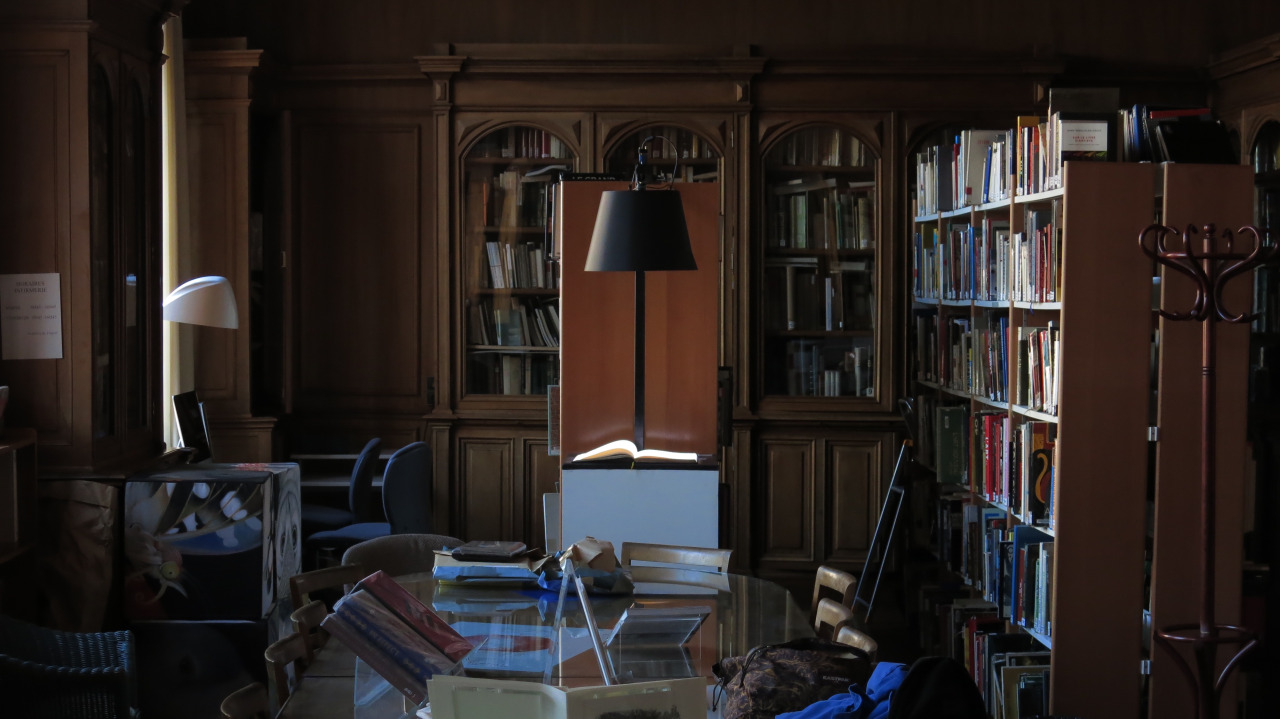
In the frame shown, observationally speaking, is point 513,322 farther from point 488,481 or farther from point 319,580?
point 319,580

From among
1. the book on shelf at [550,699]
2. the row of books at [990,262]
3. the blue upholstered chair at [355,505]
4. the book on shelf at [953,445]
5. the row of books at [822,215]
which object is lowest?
the blue upholstered chair at [355,505]

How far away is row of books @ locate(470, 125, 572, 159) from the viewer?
20.0 ft

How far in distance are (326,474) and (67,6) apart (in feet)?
9.25

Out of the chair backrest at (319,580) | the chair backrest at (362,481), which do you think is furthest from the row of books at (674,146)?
the chair backrest at (319,580)

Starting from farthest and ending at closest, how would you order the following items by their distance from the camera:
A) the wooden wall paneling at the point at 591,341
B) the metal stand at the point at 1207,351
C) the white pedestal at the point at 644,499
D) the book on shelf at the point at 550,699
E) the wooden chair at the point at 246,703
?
1. the wooden wall paneling at the point at 591,341
2. the white pedestal at the point at 644,499
3. the metal stand at the point at 1207,351
4. the wooden chair at the point at 246,703
5. the book on shelf at the point at 550,699

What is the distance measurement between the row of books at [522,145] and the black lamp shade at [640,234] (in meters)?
2.33

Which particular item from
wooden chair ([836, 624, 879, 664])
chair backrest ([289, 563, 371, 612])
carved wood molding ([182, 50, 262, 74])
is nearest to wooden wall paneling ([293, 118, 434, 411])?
carved wood molding ([182, 50, 262, 74])

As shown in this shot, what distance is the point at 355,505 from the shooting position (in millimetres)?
5109

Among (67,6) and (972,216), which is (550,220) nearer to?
(972,216)

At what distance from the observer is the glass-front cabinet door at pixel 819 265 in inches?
240

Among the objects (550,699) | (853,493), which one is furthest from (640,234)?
(853,493)

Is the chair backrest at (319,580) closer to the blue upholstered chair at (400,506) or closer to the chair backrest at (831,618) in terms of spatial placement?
the chair backrest at (831,618)

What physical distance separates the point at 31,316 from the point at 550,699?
111 inches

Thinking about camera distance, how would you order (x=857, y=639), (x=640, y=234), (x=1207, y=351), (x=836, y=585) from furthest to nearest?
(x=640, y=234) < (x=1207, y=351) < (x=836, y=585) < (x=857, y=639)
